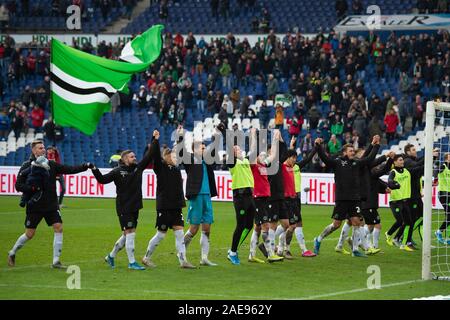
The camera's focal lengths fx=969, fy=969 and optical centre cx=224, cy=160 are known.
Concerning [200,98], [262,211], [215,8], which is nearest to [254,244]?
[262,211]

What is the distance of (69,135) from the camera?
44094 millimetres

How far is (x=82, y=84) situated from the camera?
1986 cm

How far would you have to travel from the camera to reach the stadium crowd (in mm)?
38562

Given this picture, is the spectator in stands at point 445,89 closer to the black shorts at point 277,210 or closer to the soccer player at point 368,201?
the soccer player at point 368,201

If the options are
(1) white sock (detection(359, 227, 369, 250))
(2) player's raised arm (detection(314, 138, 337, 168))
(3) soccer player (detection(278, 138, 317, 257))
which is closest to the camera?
(2) player's raised arm (detection(314, 138, 337, 168))

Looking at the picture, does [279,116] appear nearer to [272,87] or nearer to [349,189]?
[272,87]

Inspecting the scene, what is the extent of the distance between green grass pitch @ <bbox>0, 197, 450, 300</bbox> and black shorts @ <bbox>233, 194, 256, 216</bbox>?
102cm

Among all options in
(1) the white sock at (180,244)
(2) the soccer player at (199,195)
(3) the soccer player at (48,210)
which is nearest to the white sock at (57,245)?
(3) the soccer player at (48,210)

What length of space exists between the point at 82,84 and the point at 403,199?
304 inches

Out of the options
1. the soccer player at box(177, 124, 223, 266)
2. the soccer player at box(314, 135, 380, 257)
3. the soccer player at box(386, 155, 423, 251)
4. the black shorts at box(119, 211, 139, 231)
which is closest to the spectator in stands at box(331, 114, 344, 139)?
the soccer player at box(386, 155, 423, 251)

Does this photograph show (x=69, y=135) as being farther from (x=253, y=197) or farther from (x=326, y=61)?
(x=253, y=197)

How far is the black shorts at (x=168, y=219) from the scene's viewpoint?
1756 centimetres

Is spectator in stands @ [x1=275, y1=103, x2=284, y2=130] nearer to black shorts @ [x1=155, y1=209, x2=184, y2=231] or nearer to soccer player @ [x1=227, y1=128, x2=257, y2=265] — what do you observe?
soccer player @ [x1=227, y1=128, x2=257, y2=265]

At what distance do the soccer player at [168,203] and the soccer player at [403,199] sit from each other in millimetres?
6042
